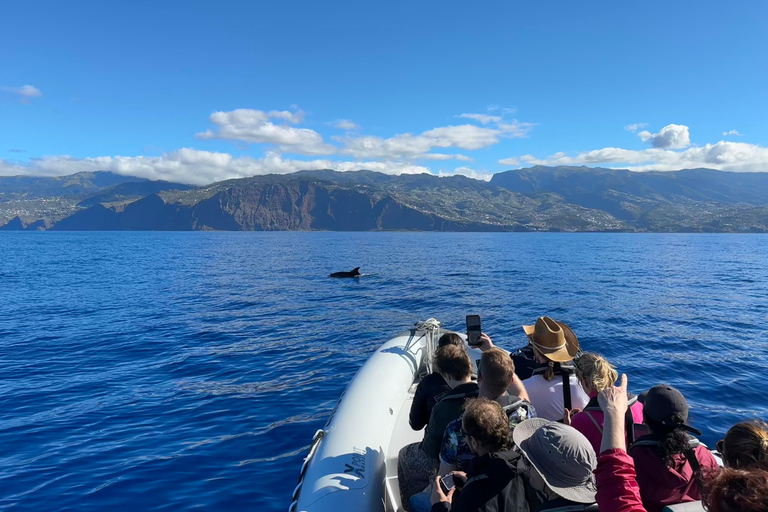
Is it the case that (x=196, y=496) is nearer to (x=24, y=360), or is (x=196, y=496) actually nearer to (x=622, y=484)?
(x=622, y=484)

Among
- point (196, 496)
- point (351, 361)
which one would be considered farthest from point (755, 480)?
point (351, 361)

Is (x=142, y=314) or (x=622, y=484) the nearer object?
(x=622, y=484)

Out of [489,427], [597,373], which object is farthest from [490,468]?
[597,373]

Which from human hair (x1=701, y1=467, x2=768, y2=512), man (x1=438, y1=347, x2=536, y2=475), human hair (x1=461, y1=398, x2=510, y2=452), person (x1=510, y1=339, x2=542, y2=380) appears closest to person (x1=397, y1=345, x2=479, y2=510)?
man (x1=438, y1=347, x2=536, y2=475)

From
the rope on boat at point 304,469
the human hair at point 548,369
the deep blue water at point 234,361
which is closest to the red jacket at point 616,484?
the human hair at point 548,369

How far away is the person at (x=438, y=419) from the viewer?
4.93m

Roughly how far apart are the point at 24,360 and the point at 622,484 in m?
19.7

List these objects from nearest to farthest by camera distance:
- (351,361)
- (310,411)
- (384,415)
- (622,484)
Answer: (622,484)
(384,415)
(310,411)
(351,361)

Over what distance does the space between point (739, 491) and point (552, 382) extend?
4311mm

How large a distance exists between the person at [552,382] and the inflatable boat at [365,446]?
2.13m

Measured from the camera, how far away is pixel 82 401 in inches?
489

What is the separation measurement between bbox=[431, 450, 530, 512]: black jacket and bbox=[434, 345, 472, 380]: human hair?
178 centimetres

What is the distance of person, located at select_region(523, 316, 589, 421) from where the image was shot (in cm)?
601

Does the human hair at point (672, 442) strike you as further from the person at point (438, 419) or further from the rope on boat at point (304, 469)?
the rope on boat at point (304, 469)
